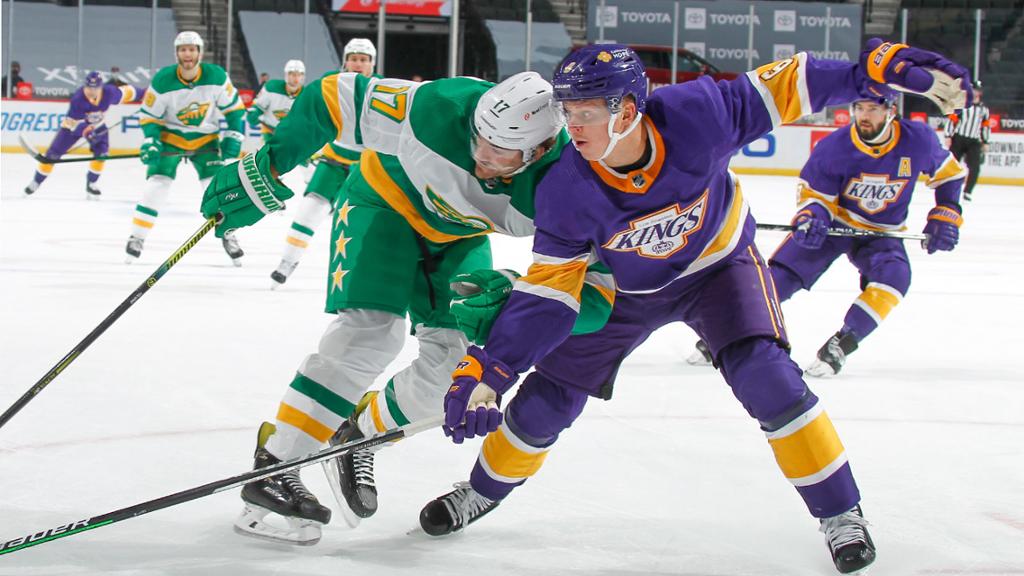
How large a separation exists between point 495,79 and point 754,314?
40.1ft

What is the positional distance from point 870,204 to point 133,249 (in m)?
3.72

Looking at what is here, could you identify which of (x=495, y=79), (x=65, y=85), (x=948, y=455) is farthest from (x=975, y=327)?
(x=65, y=85)

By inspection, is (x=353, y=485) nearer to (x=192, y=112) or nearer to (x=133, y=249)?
(x=133, y=249)

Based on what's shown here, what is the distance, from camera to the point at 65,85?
13031 mm

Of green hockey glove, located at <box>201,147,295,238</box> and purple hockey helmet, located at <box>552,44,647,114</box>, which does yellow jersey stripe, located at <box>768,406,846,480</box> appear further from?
green hockey glove, located at <box>201,147,295,238</box>

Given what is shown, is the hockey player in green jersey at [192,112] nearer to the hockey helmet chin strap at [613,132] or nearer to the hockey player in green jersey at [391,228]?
the hockey player in green jersey at [391,228]

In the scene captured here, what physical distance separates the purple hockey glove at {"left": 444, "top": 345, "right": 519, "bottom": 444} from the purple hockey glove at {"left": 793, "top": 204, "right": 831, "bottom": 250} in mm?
2208

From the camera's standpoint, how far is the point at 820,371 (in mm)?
3840

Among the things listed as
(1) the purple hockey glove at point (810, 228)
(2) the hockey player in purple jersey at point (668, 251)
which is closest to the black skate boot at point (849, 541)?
(2) the hockey player in purple jersey at point (668, 251)

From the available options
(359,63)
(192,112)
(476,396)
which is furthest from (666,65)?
(476,396)

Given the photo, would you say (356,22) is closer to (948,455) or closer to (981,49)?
(981,49)

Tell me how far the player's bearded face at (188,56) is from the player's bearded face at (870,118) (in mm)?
3983

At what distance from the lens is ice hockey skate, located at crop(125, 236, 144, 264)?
19.6 feet

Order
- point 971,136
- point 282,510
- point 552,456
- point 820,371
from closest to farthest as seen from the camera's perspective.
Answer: point 282,510 → point 552,456 → point 820,371 → point 971,136
